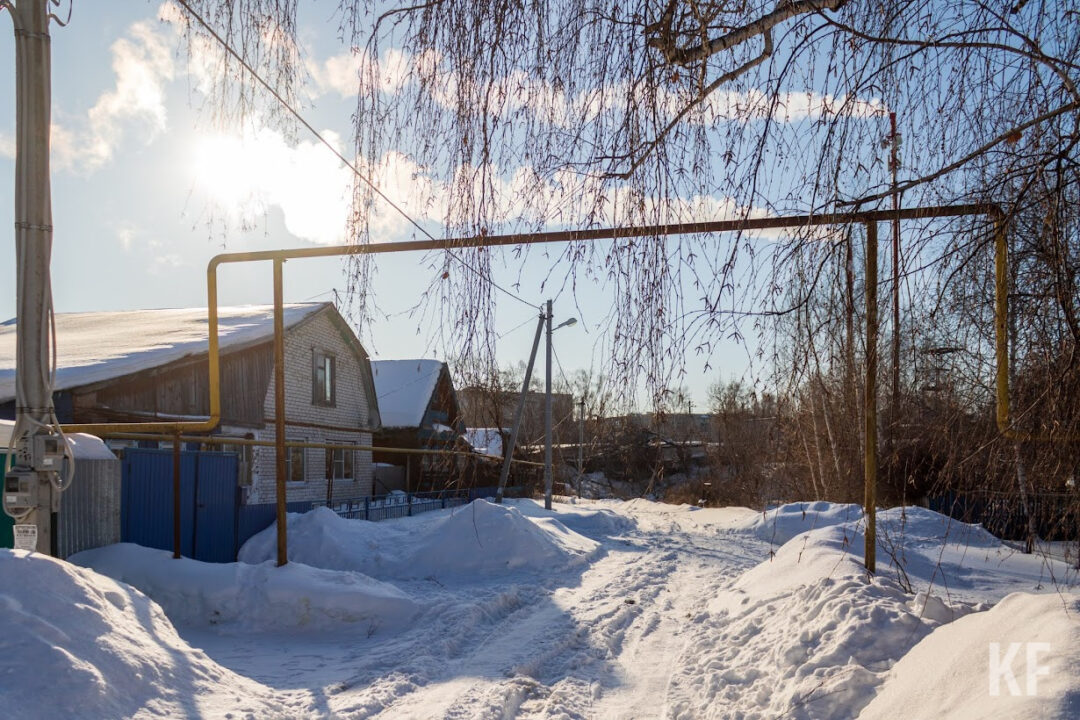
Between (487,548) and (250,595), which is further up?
→ (250,595)

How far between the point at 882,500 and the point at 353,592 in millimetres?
14713

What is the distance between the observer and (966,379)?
379cm

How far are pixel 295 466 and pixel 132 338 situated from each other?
5126 mm

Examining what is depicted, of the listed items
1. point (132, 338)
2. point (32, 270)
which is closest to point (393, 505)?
point (132, 338)

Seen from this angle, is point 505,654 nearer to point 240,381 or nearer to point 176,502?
point 176,502

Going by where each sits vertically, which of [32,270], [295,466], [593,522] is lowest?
[593,522]

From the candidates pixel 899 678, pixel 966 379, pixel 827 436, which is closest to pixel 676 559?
pixel 827 436

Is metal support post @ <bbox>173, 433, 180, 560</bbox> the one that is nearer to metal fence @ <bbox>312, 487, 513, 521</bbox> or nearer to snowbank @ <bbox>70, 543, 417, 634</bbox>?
snowbank @ <bbox>70, 543, 417, 634</bbox>

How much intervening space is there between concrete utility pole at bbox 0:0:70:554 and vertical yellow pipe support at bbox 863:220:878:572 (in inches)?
219

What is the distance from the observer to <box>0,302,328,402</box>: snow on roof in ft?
47.1

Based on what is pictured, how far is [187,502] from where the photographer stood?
10789mm

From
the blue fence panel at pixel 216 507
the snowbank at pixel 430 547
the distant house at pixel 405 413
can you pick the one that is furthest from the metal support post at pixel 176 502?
the distant house at pixel 405 413

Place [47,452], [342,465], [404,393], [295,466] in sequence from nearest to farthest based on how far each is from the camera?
[47,452], [295,466], [342,465], [404,393]

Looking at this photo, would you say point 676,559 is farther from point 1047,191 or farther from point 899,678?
point 1047,191
